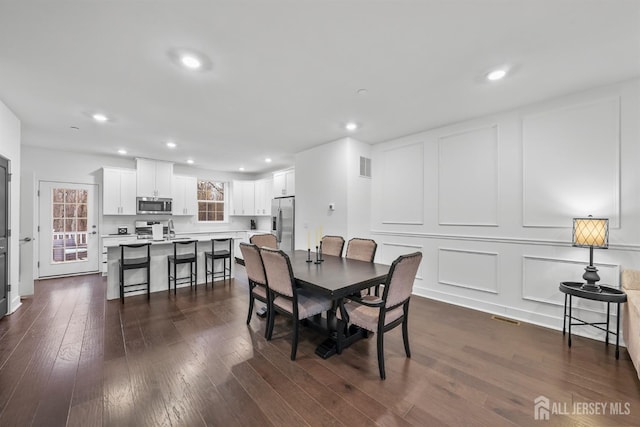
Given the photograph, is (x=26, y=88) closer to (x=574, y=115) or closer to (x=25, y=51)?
(x=25, y=51)

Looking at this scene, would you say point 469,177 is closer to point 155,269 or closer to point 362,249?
point 362,249

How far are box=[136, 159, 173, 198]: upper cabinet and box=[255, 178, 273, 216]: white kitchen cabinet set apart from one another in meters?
2.19

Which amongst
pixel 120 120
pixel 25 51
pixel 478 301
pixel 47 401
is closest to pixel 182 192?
pixel 120 120

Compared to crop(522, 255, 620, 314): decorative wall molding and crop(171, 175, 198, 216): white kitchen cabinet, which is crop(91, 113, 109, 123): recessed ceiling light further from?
crop(522, 255, 620, 314): decorative wall molding

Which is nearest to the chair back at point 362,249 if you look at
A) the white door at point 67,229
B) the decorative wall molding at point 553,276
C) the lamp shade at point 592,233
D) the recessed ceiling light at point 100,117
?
the decorative wall molding at point 553,276

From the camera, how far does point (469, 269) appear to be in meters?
3.67

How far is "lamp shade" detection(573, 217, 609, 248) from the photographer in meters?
2.44

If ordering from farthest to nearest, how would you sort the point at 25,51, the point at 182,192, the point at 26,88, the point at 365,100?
the point at 182,192
the point at 365,100
the point at 26,88
the point at 25,51

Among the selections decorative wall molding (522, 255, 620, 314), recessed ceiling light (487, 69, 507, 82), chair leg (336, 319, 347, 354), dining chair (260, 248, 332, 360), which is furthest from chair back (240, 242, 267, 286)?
decorative wall molding (522, 255, 620, 314)

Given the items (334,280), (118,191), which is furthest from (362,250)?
(118,191)

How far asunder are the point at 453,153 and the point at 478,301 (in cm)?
213

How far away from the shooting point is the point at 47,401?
1789mm

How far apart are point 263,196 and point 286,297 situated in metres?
5.27

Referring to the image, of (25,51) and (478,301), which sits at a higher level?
(25,51)
